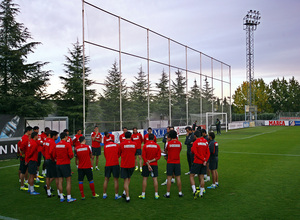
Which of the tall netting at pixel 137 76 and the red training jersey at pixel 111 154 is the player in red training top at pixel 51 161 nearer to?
the red training jersey at pixel 111 154

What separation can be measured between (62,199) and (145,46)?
70.6 ft

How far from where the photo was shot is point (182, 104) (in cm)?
3325

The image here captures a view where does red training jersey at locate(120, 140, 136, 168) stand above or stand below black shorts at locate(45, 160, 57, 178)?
above

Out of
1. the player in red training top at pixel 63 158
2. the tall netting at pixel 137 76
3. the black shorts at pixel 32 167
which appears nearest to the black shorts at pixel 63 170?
the player in red training top at pixel 63 158

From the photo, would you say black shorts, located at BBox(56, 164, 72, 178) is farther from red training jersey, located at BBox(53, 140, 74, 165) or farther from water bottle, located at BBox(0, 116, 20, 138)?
water bottle, located at BBox(0, 116, 20, 138)

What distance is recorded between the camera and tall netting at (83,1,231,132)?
69.8ft

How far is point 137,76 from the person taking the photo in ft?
83.5

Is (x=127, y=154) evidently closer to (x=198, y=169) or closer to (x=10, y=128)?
(x=198, y=169)

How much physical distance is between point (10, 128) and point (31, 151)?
38.9ft

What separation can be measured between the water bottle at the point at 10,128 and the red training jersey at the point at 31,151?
10887mm

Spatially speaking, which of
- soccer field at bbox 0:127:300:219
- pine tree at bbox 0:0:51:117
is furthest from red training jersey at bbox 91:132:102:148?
pine tree at bbox 0:0:51:117

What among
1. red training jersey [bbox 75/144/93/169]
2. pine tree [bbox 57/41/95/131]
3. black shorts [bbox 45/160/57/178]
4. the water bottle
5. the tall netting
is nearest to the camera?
red training jersey [bbox 75/144/93/169]

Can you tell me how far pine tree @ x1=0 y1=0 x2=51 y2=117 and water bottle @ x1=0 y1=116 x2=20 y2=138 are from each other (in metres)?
6.55

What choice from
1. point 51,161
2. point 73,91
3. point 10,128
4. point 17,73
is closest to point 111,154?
point 51,161
